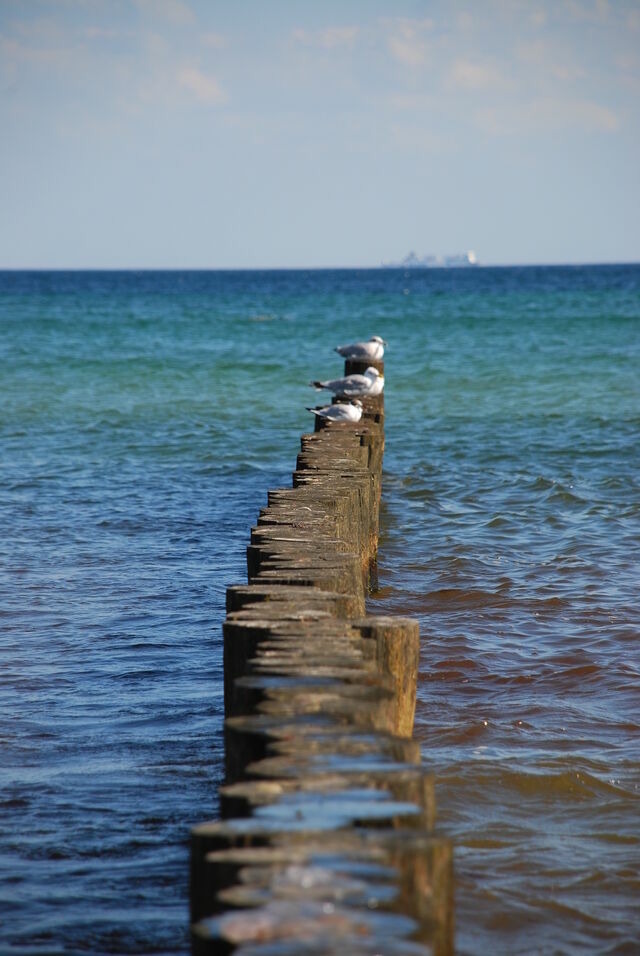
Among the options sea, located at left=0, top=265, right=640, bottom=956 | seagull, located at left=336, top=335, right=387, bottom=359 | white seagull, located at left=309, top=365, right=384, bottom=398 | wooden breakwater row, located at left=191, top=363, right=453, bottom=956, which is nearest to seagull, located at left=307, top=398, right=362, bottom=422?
sea, located at left=0, top=265, right=640, bottom=956

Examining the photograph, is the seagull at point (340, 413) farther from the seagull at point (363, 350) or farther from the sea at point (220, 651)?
the seagull at point (363, 350)

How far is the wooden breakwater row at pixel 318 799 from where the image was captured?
2.43m

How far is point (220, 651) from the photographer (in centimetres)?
689

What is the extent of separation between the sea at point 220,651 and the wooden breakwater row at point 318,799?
2.51 feet

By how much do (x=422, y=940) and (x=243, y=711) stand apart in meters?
1.13

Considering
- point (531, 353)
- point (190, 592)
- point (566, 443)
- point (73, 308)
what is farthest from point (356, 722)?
point (73, 308)

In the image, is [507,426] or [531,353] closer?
[507,426]

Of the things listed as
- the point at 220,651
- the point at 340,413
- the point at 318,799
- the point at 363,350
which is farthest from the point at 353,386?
the point at 318,799

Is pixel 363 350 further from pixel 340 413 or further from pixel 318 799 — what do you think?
pixel 318 799

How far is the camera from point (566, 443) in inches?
594

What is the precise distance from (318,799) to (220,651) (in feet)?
13.6

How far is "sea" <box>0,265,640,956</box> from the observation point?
13.8 feet

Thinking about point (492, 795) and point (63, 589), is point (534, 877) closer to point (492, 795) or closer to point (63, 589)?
point (492, 795)

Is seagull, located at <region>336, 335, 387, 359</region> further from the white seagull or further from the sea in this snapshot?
the white seagull
